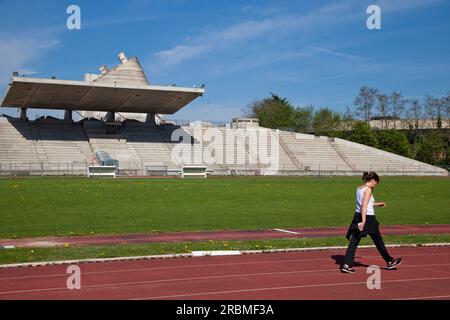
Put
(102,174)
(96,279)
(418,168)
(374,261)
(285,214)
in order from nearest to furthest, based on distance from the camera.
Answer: (96,279) → (374,261) → (285,214) → (102,174) → (418,168)

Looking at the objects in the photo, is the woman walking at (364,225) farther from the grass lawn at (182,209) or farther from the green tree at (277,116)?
the green tree at (277,116)

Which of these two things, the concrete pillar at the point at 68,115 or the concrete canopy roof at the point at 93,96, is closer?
the concrete canopy roof at the point at 93,96

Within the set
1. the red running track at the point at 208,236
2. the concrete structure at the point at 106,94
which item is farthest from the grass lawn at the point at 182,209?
the concrete structure at the point at 106,94

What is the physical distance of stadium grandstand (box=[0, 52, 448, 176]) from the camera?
5556 cm

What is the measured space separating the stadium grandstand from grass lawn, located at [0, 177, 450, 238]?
22731 millimetres

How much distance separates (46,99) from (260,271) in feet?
174

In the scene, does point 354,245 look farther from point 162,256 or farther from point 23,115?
point 23,115

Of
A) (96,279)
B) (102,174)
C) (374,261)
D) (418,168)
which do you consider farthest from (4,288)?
(418,168)

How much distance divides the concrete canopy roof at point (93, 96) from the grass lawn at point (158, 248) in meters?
42.3

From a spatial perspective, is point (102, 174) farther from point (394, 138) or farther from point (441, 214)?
point (394, 138)

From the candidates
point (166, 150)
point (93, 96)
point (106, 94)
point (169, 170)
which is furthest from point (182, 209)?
point (166, 150)

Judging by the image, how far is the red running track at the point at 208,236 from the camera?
49.8 ft

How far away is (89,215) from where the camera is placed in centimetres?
2122

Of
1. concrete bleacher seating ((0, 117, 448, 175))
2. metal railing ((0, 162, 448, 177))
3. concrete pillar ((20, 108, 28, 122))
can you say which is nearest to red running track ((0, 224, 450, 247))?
metal railing ((0, 162, 448, 177))
